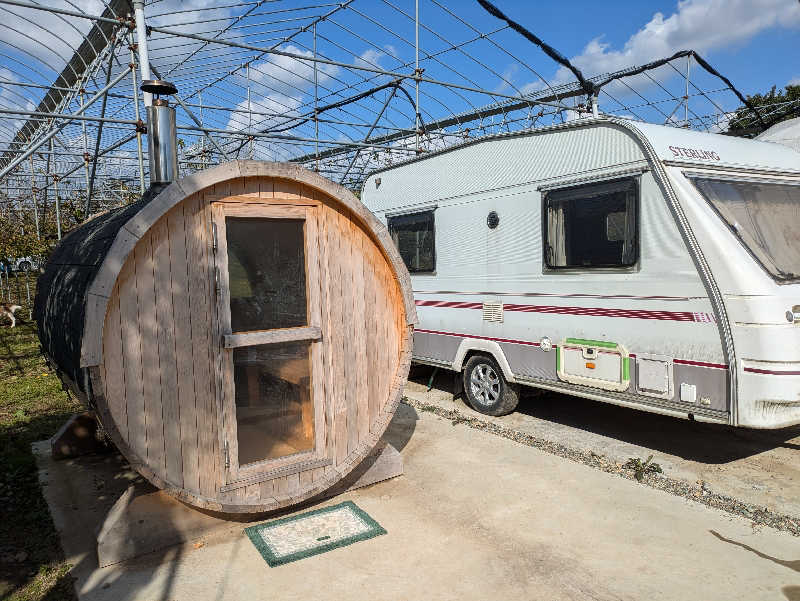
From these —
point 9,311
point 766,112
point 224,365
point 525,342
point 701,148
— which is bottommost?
point 525,342

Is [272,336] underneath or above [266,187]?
underneath

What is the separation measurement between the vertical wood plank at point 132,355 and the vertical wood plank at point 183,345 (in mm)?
228

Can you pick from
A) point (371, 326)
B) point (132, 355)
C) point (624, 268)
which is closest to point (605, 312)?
point (624, 268)

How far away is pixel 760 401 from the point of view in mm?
4461

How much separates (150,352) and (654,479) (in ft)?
13.9

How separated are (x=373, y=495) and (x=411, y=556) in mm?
994

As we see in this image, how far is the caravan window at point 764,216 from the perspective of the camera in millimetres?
4754

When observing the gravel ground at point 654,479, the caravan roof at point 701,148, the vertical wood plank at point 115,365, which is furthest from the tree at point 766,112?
the vertical wood plank at point 115,365

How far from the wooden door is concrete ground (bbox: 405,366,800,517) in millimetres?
3133

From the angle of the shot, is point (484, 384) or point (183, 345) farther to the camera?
point (484, 384)

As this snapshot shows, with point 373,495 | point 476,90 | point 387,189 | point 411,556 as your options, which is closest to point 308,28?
point 476,90

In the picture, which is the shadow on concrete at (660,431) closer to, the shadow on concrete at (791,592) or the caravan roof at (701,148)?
the shadow on concrete at (791,592)

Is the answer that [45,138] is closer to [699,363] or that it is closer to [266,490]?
[266,490]

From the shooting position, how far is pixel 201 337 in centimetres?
383
